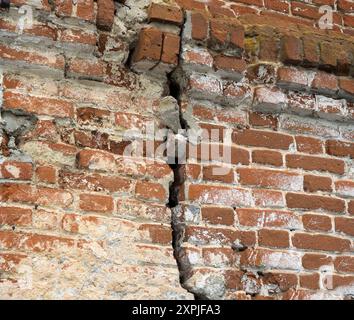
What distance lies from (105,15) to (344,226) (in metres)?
1.32

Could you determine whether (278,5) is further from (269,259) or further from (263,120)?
(269,259)

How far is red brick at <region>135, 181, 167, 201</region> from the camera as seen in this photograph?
2.38 metres

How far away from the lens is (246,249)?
2.41 meters

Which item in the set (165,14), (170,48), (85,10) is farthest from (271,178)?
(85,10)

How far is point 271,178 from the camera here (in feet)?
8.34

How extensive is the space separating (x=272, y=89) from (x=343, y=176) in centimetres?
49

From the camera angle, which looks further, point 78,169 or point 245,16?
point 245,16

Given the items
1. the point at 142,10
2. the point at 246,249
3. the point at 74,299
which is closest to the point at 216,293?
the point at 246,249

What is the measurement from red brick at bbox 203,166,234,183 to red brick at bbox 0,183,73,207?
21.9 inches

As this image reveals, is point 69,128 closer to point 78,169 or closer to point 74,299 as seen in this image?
point 78,169

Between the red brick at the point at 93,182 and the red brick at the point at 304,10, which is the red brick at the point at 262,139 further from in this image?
the red brick at the point at 304,10

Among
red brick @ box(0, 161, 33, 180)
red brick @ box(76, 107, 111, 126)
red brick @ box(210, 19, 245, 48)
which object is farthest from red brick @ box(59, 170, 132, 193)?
red brick @ box(210, 19, 245, 48)

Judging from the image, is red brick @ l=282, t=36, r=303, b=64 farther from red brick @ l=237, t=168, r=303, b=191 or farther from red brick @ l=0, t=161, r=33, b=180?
red brick @ l=0, t=161, r=33, b=180

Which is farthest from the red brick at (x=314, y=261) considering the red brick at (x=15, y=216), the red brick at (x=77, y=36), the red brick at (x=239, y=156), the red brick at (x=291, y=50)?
the red brick at (x=77, y=36)
